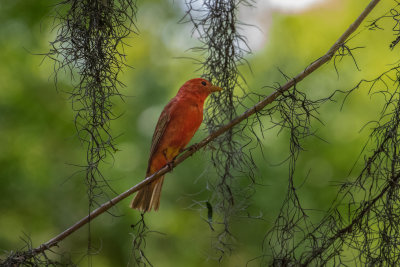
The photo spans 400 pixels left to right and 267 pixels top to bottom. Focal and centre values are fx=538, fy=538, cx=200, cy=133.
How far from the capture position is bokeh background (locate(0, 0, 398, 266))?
4.55 metres

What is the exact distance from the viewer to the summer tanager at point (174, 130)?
3.97 meters

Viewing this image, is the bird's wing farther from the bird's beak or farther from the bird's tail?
the bird's beak

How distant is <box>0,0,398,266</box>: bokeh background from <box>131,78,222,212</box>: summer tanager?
428mm

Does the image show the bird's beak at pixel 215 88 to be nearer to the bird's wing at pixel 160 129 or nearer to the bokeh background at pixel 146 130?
the bird's wing at pixel 160 129

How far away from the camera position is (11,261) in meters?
2.38

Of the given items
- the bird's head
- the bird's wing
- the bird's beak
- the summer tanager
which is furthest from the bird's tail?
the bird's beak

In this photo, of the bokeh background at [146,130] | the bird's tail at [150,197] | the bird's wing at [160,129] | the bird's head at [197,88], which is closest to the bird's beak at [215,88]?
the bird's head at [197,88]

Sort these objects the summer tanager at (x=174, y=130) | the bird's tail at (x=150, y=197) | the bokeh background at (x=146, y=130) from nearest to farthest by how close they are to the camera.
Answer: the summer tanager at (x=174, y=130) < the bird's tail at (x=150, y=197) < the bokeh background at (x=146, y=130)

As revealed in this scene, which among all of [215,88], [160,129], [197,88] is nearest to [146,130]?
[160,129]

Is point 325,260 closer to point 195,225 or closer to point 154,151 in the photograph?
point 154,151

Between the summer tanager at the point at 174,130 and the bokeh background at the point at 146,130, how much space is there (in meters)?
0.43

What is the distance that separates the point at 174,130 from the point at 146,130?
100cm

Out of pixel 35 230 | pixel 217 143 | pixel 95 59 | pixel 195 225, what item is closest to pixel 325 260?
pixel 217 143

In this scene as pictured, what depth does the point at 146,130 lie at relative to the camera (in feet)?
16.4
